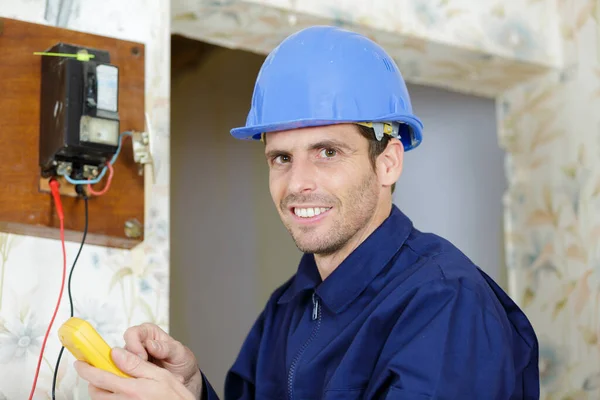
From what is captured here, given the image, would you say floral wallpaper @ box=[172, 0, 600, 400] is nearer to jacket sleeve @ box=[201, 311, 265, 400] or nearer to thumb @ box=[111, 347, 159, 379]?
jacket sleeve @ box=[201, 311, 265, 400]

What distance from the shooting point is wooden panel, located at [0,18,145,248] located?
143 cm

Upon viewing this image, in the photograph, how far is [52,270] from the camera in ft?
4.89

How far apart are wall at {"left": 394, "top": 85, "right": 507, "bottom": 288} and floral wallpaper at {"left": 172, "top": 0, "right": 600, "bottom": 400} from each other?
8cm

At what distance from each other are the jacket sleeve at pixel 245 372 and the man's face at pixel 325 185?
279mm

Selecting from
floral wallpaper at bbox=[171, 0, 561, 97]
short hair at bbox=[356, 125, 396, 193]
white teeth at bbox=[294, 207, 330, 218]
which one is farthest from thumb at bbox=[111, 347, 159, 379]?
floral wallpaper at bbox=[171, 0, 561, 97]

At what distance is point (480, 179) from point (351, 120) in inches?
47.7

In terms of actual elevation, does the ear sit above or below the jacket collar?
above

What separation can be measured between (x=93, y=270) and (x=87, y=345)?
407 mm

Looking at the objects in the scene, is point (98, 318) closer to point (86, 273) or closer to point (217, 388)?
point (86, 273)

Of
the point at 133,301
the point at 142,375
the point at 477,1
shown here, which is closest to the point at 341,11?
the point at 477,1

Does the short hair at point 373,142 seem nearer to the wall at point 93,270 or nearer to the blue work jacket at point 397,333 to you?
the blue work jacket at point 397,333

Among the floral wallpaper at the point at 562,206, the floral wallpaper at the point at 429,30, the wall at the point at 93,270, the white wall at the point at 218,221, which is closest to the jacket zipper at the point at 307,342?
the wall at the point at 93,270

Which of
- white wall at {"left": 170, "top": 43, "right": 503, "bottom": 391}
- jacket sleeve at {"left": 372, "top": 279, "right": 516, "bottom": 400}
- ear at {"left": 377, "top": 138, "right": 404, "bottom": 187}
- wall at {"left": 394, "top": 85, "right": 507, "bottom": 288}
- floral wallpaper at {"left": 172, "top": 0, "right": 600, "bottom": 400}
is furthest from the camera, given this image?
white wall at {"left": 170, "top": 43, "right": 503, "bottom": 391}

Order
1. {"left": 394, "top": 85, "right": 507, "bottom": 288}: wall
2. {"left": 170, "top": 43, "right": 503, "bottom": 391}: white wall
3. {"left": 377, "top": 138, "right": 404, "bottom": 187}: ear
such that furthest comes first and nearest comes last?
{"left": 170, "top": 43, "right": 503, "bottom": 391}: white wall < {"left": 394, "top": 85, "right": 507, "bottom": 288}: wall < {"left": 377, "top": 138, "right": 404, "bottom": 187}: ear
